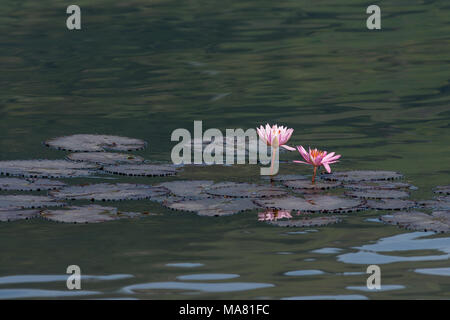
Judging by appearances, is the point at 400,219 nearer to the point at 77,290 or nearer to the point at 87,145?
the point at 77,290

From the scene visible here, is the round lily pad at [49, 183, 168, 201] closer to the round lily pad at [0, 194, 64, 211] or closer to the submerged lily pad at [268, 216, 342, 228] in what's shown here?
the round lily pad at [0, 194, 64, 211]

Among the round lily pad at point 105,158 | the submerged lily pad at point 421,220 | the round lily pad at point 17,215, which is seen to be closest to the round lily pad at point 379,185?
the submerged lily pad at point 421,220

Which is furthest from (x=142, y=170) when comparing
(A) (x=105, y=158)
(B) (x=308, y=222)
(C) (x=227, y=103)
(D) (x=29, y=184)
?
(C) (x=227, y=103)

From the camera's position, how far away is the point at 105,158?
9188 millimetres

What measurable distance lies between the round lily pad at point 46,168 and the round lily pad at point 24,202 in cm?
69

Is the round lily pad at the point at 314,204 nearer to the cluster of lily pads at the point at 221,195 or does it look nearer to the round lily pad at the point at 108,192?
the cluster of lily pads at the point at 221,195

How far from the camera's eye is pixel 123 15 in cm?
2350

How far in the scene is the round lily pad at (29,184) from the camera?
798cm

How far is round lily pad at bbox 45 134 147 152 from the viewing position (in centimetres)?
970

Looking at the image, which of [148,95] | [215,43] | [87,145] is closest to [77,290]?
[87,145]

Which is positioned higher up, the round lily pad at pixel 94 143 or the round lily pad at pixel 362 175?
the round lily pad at pixel 94 143

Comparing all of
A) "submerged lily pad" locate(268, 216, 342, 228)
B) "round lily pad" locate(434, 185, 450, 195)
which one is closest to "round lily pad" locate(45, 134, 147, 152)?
"submerged lily pad" locate(268, 216, 342, 228)

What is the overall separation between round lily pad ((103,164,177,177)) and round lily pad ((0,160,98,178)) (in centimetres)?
25

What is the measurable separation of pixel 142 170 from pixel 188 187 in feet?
2.82
